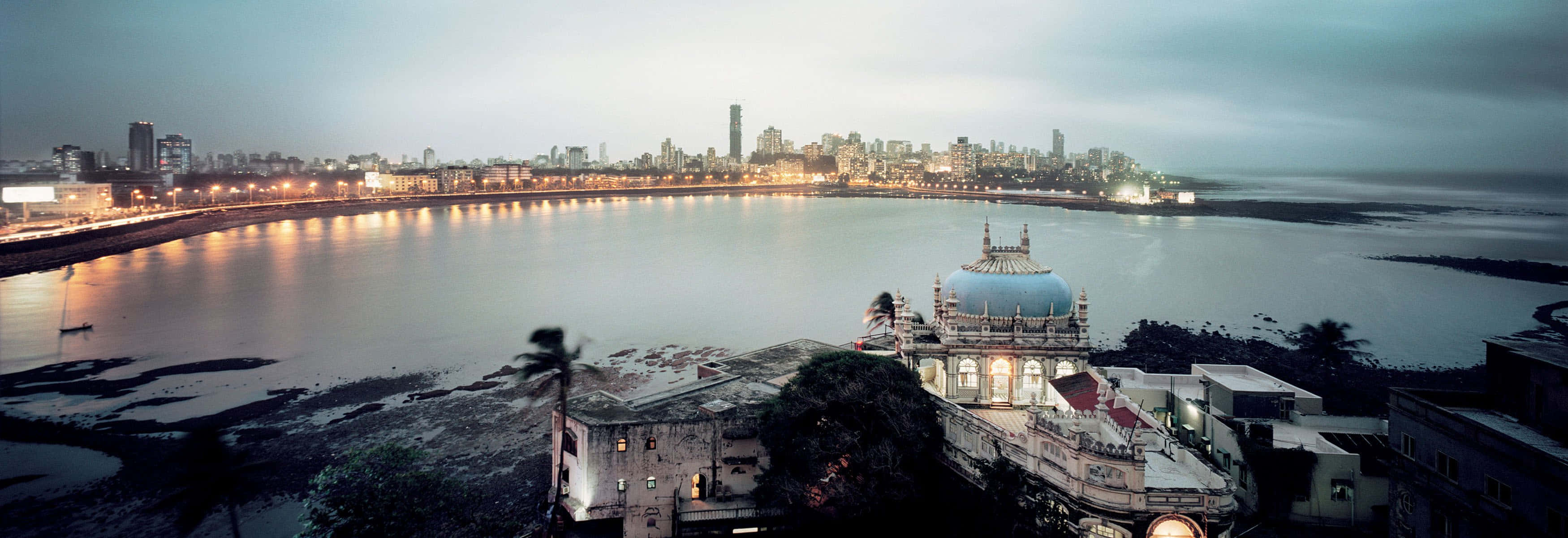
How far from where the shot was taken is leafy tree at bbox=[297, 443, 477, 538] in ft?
45.4

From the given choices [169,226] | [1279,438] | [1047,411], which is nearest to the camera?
[1047,411]

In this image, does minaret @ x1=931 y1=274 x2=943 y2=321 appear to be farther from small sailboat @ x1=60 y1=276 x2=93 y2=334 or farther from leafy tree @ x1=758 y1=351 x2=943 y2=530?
small sailboat @ x1=60 y1=276 x2=93 y2=334

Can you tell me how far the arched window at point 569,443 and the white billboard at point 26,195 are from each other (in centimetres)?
8405

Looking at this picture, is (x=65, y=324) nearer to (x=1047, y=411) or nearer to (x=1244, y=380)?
(x=1047, y=411)

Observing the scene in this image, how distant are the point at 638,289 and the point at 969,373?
129 feet

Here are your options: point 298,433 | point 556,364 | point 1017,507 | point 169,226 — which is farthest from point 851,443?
point 169,226

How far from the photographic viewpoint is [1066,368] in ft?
57.7

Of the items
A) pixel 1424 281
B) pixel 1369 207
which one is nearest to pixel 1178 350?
pixel 1424 281

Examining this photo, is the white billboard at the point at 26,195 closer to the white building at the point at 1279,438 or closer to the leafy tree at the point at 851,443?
the leafy tree at the point at 851,443

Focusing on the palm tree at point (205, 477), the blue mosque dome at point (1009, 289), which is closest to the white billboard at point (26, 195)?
the palm tree at point (205, 477)

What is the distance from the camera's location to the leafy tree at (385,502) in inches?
545

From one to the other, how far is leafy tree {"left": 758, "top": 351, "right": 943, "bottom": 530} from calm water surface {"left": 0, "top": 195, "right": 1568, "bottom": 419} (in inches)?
822

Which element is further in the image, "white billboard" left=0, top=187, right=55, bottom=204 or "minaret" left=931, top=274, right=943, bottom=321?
"white billboard" left=0, top=187, right=55, bottom=204

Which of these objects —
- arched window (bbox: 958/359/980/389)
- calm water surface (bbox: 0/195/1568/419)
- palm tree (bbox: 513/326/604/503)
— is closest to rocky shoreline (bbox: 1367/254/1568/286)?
calm water surface (bbox: 0/195/1568/419)
